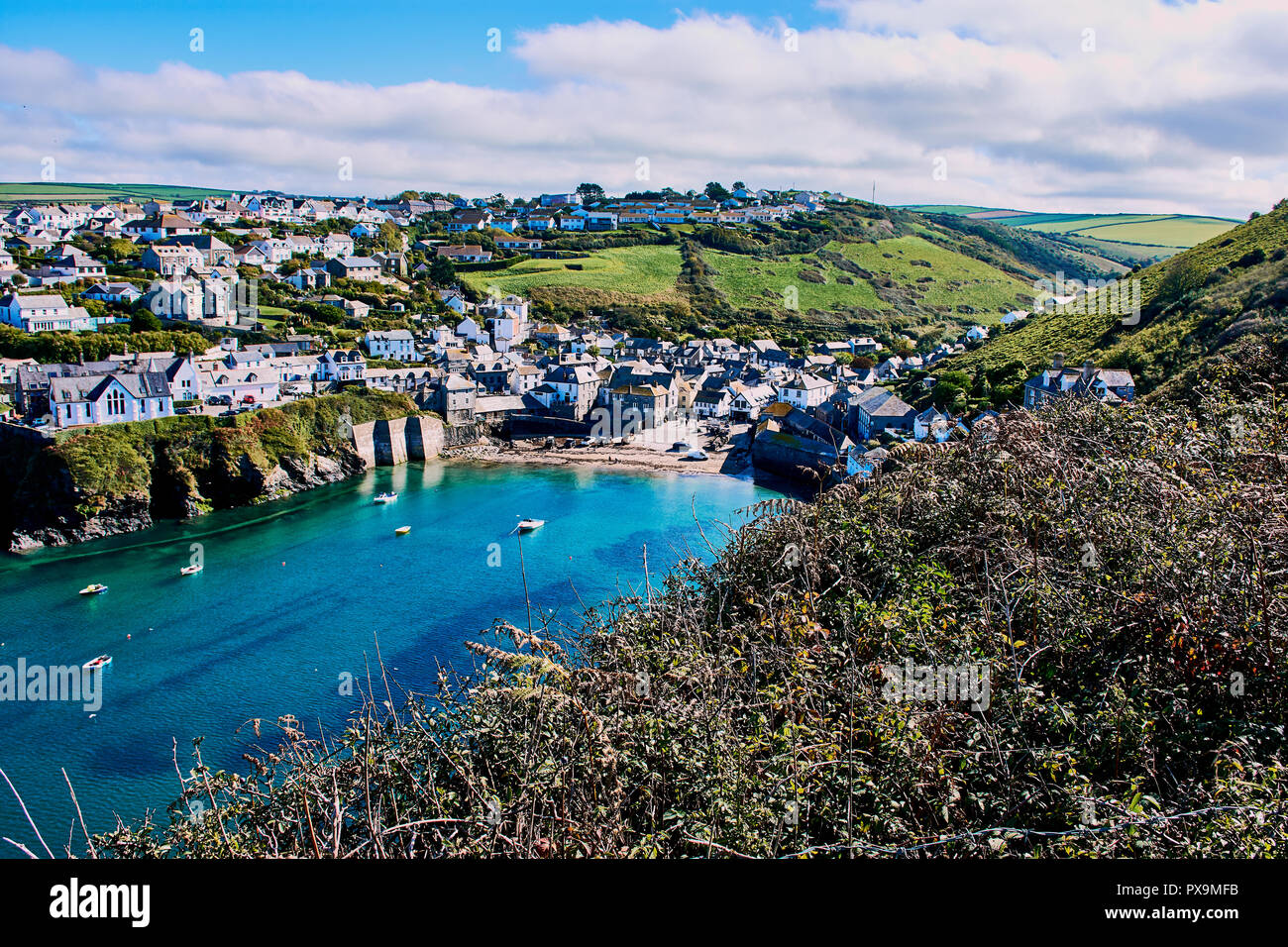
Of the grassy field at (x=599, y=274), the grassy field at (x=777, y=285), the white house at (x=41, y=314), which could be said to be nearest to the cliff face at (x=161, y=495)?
the white house at (x=41, y=314)

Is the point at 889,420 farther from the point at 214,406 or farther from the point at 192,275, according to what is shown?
the point at 192,275

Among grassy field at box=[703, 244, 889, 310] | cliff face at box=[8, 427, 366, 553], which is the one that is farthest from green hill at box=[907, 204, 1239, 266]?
cliff face at box=[8, 427, 366, 553]

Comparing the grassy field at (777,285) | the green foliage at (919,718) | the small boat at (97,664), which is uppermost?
the grassy field at (777,285)

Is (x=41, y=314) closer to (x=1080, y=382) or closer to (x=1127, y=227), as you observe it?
(x=1080, y=382)

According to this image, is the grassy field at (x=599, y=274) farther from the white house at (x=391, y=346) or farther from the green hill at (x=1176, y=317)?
the green hill at (x=1176, y=317)

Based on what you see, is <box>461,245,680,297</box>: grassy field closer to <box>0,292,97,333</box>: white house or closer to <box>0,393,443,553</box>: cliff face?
<box>0,292,97,333</box>: white house
